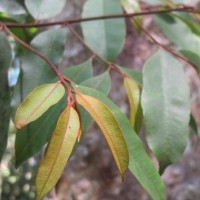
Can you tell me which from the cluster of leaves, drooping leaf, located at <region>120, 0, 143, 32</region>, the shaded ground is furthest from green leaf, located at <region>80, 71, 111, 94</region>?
the shaded ground

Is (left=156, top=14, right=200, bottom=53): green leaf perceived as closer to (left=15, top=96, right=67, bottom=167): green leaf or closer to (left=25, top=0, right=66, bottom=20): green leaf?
(left=25, top=0, right=66, bottom=20): green leaf

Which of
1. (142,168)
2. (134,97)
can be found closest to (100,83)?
(134,97)

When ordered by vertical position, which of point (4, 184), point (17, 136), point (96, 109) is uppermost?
point (96, 109)

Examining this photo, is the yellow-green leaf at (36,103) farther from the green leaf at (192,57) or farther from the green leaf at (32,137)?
the green leaf at (192,57)

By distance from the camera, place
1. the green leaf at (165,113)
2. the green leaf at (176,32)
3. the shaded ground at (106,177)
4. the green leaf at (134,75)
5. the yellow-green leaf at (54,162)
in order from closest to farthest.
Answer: the yellow-green leaf at (54,162) → the green leaf at (165,113) → the green leaf at (134,75) → the green leaf at (176,32) → the shaded ground at (106,177)

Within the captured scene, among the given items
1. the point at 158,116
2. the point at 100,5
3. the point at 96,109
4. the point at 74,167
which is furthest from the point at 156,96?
the point at 74,167

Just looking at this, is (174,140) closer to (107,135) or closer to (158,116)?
(158,116)

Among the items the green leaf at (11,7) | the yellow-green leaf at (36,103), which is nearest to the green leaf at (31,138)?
the yellow-green leaf at (36,103)

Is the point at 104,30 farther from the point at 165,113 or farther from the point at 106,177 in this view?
the point at 106,177
